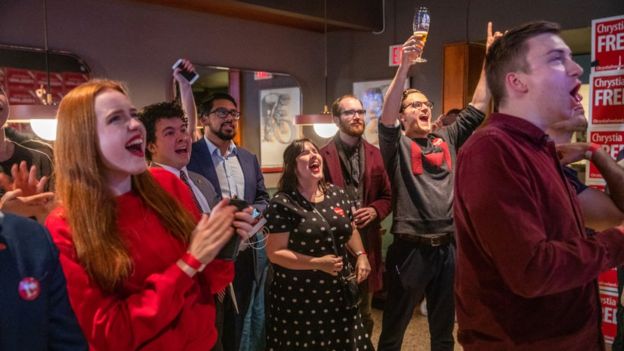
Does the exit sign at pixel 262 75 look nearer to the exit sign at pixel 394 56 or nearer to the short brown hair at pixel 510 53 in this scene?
the exit sign at pixel 394 56

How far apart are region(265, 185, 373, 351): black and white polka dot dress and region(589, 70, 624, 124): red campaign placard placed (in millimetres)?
2164

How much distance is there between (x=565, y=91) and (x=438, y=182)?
5.32ft

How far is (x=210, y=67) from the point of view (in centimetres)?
545

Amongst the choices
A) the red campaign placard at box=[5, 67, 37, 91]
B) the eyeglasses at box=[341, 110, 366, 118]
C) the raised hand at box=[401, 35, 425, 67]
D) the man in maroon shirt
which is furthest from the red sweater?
the red campaign placard at box=[5, 67, 37, 91]

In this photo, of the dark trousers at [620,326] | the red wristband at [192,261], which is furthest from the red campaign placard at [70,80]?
the dark trousers at [620,326]

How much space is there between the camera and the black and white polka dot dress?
9.03 feet

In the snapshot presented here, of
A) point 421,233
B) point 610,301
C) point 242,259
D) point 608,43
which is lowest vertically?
point 610,301

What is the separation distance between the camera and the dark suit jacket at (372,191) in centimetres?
356

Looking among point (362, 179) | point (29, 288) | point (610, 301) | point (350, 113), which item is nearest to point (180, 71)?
point (350, 113)

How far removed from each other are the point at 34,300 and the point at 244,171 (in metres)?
2.45

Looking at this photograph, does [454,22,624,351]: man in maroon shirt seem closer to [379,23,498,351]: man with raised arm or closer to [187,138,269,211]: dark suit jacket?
[379,23,498,351]: man with raised arm

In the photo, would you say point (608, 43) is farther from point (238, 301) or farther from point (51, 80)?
point (51, 80)

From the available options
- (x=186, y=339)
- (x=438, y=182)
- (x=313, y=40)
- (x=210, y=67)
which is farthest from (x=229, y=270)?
(x=313, y=40)

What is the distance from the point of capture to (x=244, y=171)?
337 cm
